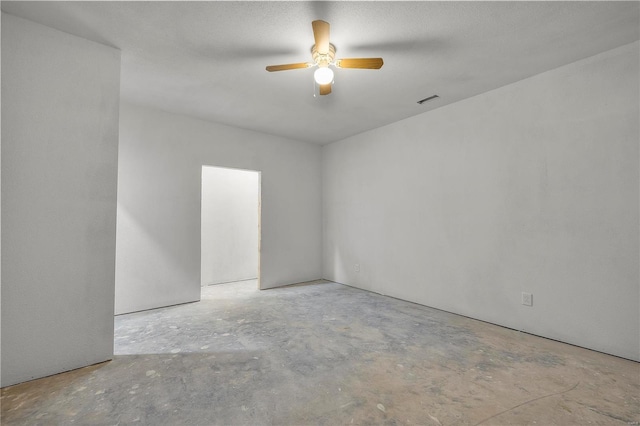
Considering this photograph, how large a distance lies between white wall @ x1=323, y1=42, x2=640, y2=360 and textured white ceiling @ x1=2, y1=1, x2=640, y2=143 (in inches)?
14.2

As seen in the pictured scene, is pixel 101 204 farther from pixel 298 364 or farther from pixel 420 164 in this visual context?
pixel 420 164

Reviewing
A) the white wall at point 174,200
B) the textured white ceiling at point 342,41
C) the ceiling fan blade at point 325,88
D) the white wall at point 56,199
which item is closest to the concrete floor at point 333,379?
the white wall at point 56,199

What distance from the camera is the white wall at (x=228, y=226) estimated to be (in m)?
5.50

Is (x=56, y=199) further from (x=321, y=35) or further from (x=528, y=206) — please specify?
(x=528, y=206)

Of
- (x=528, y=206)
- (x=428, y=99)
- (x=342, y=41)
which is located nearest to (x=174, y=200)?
→ (x=342, y=41)

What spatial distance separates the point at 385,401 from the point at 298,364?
0.78 m

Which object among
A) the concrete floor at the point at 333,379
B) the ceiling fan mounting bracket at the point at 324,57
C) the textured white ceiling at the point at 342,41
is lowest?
the concrete floor at the point at 333,379

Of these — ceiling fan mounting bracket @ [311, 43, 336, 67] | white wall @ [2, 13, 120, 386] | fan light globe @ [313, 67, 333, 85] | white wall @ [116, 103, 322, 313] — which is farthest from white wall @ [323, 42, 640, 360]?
white wall @ [2, 13, 120, 386]

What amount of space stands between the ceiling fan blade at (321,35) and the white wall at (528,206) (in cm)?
229

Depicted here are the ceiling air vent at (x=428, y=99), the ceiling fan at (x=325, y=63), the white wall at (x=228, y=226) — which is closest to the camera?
the ceiling fan at (x=325, y=63)

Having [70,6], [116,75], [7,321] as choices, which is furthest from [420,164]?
[7,321]

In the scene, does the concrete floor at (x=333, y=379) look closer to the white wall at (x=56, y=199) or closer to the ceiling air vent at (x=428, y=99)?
the white wall at (x=56, y=199)

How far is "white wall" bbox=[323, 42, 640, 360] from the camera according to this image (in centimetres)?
254

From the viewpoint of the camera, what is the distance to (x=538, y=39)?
2.42 metres
